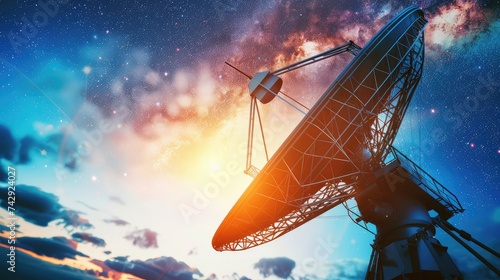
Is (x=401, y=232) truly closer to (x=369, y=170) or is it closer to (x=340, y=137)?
(x=369, y=170)

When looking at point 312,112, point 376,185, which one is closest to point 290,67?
point 312,112

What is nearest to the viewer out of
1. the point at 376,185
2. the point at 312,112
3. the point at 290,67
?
the point at 312,112

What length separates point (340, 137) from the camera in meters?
12.9

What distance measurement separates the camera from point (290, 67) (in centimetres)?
1484

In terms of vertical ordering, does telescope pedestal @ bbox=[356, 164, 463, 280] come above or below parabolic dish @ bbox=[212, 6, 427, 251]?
below

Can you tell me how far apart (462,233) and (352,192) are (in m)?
4.73

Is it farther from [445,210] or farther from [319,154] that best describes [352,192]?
[445,210]

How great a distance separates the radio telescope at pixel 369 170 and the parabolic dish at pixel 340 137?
0.14 ft

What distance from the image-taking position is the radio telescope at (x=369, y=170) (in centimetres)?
1227

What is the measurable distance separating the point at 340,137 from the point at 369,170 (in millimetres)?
2633

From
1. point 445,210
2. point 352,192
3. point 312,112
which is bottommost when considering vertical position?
point 445,210

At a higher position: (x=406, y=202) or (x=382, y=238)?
(x=406, y=202)

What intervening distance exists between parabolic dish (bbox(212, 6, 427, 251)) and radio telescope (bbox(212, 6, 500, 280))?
43 millimetres

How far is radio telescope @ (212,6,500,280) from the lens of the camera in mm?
12273
